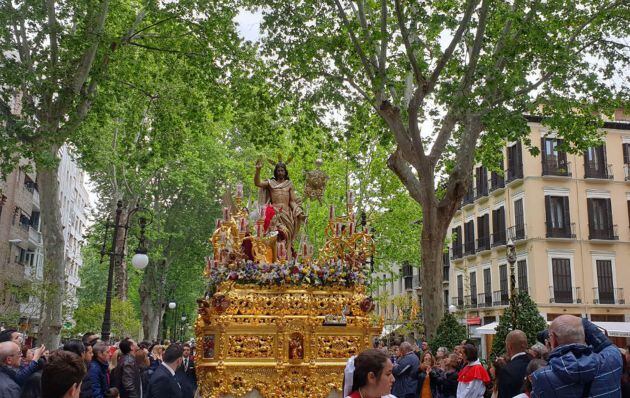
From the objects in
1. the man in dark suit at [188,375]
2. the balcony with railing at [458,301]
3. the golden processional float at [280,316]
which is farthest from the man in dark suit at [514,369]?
the balcony with railing at [458,301]

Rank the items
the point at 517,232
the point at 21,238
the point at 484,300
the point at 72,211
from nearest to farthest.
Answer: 1. the point at 517,232
2. the point at 21,238
3. the point at 484,300
4. the point at 72,211

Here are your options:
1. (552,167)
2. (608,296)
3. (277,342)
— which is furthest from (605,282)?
(277,342)

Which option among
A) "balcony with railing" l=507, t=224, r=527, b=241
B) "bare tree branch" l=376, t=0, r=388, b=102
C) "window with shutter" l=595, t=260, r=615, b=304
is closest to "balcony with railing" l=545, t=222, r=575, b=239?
"balcony with railing" l=507, t=224, r=527, b=241

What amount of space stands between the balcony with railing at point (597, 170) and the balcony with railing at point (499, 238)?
611cm

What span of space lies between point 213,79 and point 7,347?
13827 mm

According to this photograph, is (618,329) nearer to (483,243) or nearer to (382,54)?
(382,54)

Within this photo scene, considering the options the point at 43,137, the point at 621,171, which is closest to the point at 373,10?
the point at 43,137

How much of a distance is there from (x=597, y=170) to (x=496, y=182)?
622cm

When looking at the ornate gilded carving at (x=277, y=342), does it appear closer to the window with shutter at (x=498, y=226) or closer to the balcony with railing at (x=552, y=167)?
the balcony with railing at (x=552, y=167)

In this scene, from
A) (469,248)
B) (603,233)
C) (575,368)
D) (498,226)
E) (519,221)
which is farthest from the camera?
(469,248)

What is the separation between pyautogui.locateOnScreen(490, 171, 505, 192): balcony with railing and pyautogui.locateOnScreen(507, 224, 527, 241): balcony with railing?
10.2 feet

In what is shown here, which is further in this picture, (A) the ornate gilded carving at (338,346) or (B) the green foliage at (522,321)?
(B) the green foliage at (522,321)

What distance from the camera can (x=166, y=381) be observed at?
7.23 m

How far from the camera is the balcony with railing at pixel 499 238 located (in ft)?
129
